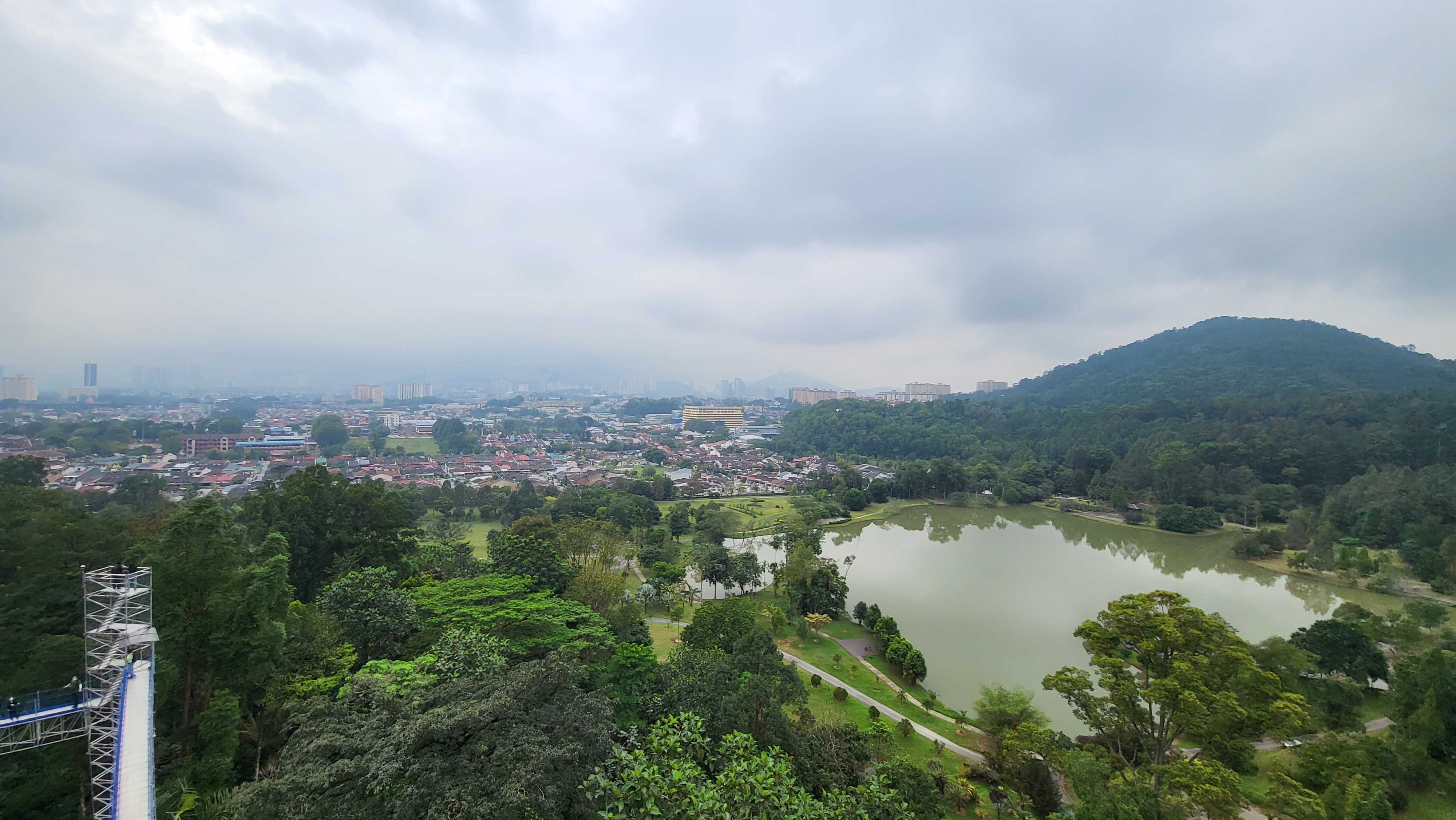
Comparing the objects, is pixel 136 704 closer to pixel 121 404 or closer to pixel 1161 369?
pixel 121 404

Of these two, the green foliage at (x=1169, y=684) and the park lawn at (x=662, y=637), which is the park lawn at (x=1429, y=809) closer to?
the green foliage at (x=1169, y=684)

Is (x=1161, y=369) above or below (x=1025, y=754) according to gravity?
above

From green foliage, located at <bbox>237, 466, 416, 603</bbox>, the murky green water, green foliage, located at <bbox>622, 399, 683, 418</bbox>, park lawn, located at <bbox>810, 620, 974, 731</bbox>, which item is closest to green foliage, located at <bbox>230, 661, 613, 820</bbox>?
park lawn, located at <bbox>810, 620, 974, 731</bbox>

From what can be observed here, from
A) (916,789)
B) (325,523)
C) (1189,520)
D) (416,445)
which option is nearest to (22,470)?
(325,523)

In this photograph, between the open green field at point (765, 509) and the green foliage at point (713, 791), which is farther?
the open green field at point (765, 509)

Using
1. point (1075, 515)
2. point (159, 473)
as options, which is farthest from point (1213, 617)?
point (159, 473)

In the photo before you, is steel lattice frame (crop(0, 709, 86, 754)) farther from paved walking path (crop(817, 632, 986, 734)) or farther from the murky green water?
the murky green water

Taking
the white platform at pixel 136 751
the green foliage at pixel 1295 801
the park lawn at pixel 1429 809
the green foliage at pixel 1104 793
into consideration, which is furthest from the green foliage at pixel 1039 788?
the white platform at pixel 136 751
